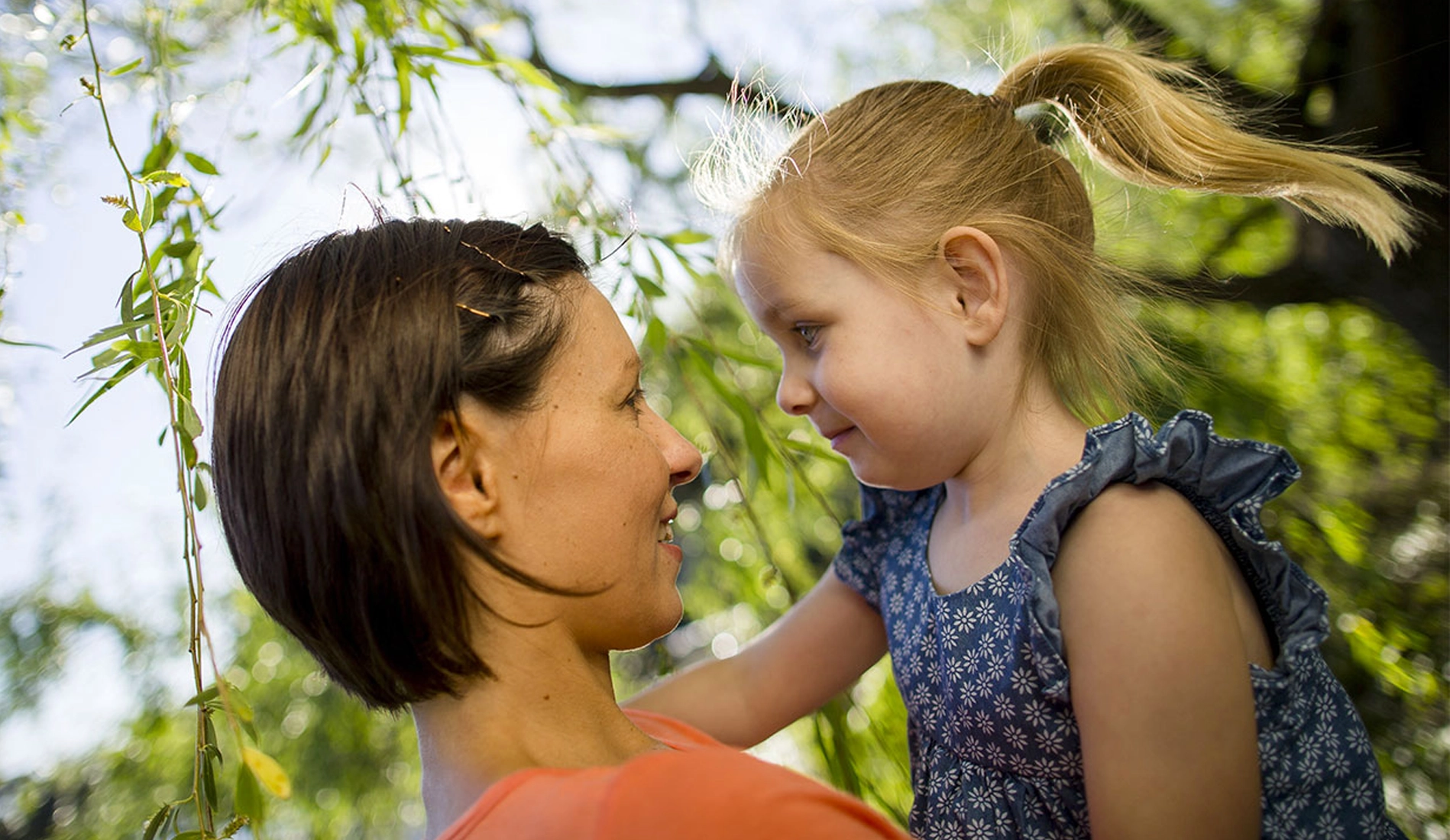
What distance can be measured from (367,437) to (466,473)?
9 cm

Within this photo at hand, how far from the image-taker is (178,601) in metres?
2.27

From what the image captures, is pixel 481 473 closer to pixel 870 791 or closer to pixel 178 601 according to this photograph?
pixel 870 791

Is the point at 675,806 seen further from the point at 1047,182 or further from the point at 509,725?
the point at 1047,182

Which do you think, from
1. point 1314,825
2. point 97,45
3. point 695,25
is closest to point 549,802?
point 1314,825


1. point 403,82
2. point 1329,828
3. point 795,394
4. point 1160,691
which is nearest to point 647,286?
point 795,394

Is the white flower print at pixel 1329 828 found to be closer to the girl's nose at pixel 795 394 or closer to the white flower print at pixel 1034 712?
the white flower print at pixel 1034 712

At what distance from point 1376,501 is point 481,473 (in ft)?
9.08

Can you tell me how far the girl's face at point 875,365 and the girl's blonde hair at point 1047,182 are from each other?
1.4 inches

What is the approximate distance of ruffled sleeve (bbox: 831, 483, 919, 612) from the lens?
A: 4.91 ft

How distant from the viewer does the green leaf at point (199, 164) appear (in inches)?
43.7

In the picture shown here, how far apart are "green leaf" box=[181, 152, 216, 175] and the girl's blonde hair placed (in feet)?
1.91

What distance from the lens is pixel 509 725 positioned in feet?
2.95

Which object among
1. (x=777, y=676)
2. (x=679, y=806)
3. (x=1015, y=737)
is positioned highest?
(x=679, y=806)

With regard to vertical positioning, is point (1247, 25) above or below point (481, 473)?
below
